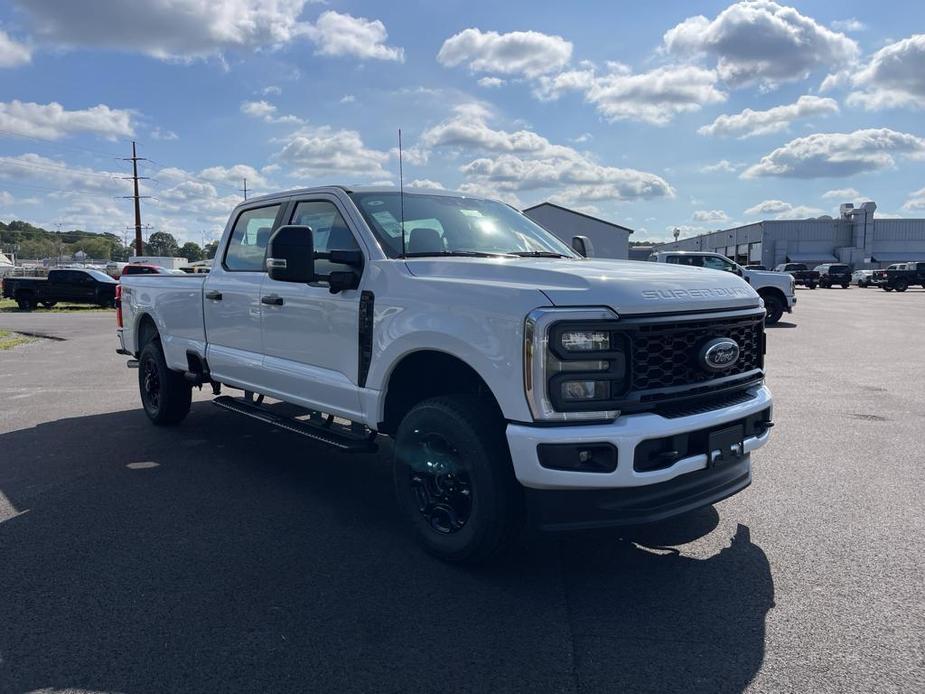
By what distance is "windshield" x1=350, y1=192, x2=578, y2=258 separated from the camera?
453cm

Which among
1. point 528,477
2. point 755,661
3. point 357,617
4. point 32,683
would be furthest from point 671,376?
point 32,683

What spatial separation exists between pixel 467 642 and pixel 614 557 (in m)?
1.21

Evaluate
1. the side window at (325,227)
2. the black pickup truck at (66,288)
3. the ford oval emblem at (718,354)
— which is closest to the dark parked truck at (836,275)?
the black pickup truck at (66,288)

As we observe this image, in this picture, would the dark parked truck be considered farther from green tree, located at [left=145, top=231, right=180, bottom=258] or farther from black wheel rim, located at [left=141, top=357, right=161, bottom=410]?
green tree, located at [left=145, top=231, right=180, bottom=258]

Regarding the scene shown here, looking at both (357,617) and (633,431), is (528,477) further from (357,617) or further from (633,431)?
(357,617)

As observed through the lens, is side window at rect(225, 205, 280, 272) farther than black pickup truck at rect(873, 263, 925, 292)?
No

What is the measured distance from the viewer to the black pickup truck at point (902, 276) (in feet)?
146

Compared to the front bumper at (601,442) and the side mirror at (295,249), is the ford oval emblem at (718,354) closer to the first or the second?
the front bumper at (601,442)

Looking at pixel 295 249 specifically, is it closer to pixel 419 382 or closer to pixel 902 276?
pixel 419 382

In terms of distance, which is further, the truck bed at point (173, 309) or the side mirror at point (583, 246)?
the truck bed at point (173, 309)

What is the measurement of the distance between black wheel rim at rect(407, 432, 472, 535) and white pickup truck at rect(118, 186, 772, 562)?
11mm

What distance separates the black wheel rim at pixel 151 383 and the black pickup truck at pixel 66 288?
22.7 meters

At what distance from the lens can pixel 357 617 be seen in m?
3.28

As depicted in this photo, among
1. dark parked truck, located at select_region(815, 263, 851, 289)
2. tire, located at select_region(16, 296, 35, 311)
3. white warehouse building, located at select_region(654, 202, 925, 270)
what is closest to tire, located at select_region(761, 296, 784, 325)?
tire, located at select_region(16, 296, 35, 311)
